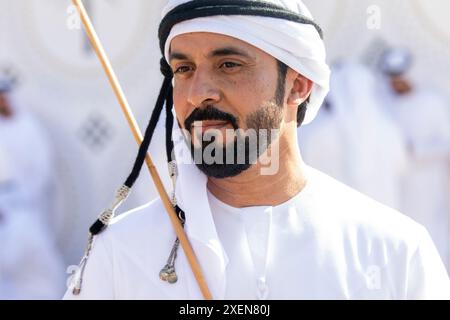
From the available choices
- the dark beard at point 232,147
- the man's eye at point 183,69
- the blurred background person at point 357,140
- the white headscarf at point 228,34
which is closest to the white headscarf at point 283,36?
the white headscarf at point 228,34

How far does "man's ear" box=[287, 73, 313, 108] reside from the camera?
358 cm

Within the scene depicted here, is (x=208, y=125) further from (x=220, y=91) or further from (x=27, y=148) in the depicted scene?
(x=27, y=148)

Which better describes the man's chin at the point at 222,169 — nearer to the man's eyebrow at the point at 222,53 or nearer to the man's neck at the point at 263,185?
the man's neck at the point at 263,185

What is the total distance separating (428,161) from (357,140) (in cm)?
55

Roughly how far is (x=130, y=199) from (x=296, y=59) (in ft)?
13.0

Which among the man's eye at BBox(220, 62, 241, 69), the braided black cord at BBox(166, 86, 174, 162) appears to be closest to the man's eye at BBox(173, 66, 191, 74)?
the man's eye at BBox(220, 62, 241, 69)

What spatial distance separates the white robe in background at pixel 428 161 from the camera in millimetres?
7949

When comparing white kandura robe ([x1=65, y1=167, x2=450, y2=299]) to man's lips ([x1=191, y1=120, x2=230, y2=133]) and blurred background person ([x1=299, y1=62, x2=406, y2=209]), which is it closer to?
man's lips ([x1=191, y1=120, x2=230, y2=133])

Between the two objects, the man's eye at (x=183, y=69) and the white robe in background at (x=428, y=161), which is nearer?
the man's eye at (x=183, y=69)

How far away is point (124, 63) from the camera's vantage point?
25.3ft

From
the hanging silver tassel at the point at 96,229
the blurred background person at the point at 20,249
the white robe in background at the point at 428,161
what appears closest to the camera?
the hanging silver tassel at the point at 96,229

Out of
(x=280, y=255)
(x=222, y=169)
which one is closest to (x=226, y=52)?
(x=222, y=169)

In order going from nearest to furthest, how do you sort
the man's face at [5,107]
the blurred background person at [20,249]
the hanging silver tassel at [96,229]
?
1. the hanging silver tassel at [96,229]
2. the blurred background person at [20,249]
3. the man's face at [5,107]

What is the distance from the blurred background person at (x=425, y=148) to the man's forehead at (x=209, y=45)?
4.73m
